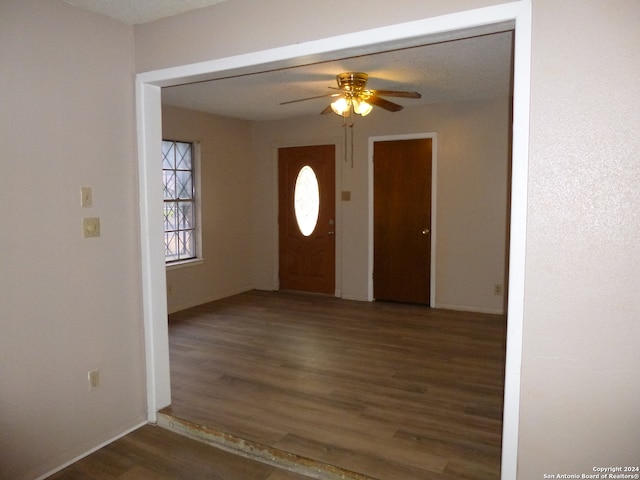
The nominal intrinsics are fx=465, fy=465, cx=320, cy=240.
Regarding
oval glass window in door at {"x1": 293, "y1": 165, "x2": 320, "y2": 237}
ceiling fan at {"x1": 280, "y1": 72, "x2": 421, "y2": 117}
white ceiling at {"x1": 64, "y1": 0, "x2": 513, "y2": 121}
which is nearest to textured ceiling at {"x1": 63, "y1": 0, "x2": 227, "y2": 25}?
white ceiling at {"x1": 64, "y1": 0, "x2": 513, "y2": 121}

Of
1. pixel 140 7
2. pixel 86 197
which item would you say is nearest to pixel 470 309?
pixel 86 197

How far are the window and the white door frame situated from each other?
2.55m

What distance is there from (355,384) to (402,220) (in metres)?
2.72

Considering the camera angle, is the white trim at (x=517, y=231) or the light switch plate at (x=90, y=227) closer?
the white trim at (x=517, y=231)

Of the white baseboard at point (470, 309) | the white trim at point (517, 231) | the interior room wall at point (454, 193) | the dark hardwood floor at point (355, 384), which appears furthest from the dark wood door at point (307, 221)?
the white trim at point (517, 231)

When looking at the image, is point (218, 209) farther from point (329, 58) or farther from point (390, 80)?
point (329, 58)

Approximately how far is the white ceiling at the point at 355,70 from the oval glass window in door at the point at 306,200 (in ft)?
2.93

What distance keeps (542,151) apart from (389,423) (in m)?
1.84

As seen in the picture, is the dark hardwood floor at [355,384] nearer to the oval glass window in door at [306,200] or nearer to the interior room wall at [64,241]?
the interior room wall at [64,241]

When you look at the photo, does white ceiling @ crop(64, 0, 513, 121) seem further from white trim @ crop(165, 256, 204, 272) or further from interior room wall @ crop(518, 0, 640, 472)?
white trim @ crop(165, 256, 204, 272)

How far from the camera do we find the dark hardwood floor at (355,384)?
2527 millimetres

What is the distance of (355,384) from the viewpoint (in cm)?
339

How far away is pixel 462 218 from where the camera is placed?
211 inches

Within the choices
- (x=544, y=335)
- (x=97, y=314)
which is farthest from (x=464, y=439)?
(x=97, y=314)
